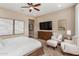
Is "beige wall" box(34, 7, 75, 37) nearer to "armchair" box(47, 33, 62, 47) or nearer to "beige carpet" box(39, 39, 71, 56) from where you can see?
"armchair" box(47, 33, 62, 47)

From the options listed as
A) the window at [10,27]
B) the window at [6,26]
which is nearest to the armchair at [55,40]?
the window at [10,27]

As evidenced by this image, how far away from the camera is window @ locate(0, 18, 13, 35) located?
1.46 meters

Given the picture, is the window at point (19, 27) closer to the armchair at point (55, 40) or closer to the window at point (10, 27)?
the window at point (10, 27)

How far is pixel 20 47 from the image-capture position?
151 cm

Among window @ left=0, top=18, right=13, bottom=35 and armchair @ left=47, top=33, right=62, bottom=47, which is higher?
window @ left=0, top=18, right=13, bottom=35

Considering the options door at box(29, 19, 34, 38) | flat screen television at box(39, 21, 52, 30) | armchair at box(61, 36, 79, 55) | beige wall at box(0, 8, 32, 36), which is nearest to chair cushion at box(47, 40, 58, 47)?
armchair at box(61, 36, 79, 55)

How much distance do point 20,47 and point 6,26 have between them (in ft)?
1.44

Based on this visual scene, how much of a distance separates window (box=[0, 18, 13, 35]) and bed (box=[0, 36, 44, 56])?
0.14m

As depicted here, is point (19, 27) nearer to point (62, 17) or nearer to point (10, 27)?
point (10, 27)

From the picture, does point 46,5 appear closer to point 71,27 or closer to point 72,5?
point 72,5

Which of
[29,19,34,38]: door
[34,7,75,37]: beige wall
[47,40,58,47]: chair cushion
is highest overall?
[34,7,75,37]: beige wall

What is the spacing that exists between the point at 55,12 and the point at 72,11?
298 millimetres

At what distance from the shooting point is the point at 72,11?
5.04 ft

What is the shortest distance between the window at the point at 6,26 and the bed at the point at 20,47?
14cm
